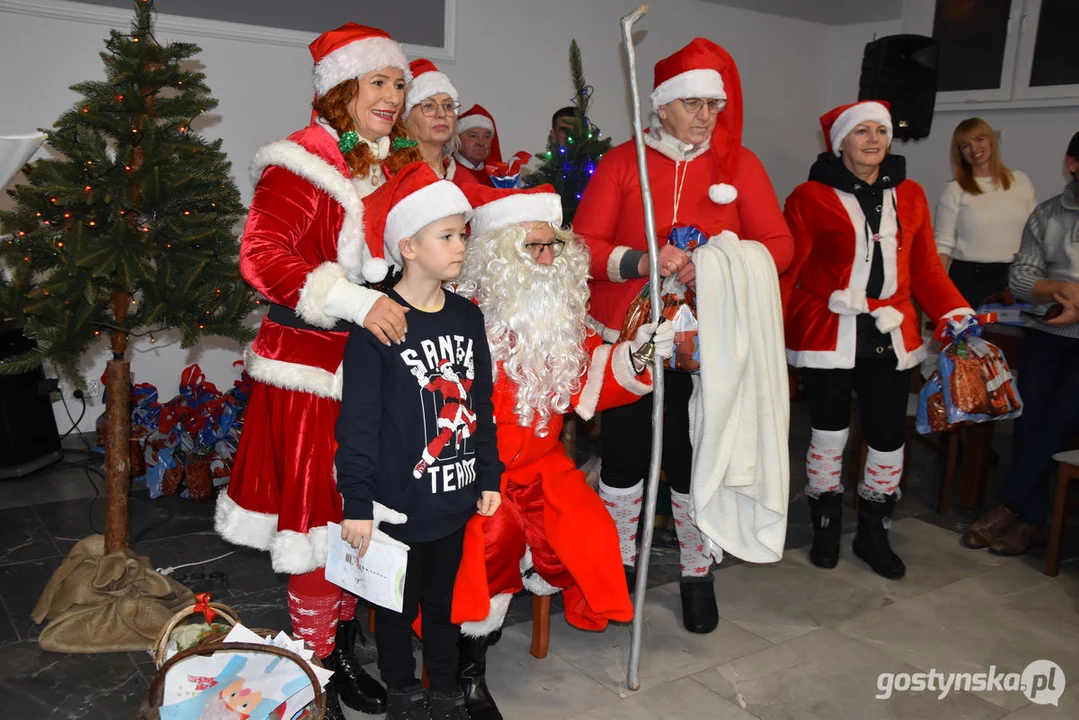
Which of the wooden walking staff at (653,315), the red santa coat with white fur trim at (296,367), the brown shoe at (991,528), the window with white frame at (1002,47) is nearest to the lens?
the red santa coat with white fur trim at (296,367)

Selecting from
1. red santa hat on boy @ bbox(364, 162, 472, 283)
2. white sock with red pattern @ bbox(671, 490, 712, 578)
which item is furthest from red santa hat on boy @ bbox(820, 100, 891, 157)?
red santa hat on boy @ bbox(364, 162, 472, 283)

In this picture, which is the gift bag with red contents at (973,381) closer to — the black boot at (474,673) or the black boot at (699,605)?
the black boot at (699,605)

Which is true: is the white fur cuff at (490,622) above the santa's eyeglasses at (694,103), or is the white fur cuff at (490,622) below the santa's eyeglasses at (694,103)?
below

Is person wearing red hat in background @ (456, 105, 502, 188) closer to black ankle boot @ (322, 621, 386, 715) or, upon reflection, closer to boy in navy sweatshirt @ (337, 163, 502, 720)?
boy in navy sweatshirt @ (337, 163, 502, 720)

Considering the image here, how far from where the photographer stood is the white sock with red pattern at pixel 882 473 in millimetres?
3305

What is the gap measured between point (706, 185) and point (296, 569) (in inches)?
63.0

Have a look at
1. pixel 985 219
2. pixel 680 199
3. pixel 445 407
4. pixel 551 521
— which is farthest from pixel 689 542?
pixel 985 219

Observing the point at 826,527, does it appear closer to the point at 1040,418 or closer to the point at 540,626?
the point at 1040,418

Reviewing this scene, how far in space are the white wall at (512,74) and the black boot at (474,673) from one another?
331 cm

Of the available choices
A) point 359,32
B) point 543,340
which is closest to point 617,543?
point 543,340

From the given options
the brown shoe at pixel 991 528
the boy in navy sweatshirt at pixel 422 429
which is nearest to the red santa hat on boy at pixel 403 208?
the boy in navy sweatshirt at pixel 422 429

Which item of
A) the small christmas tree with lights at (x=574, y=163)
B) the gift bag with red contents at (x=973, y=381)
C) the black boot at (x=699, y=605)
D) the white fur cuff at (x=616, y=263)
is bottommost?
the black boot at (x=699, y=605)

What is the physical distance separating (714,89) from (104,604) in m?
2.43

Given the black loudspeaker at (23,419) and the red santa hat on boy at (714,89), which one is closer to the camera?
the red santa hat on boy at (714,89)
